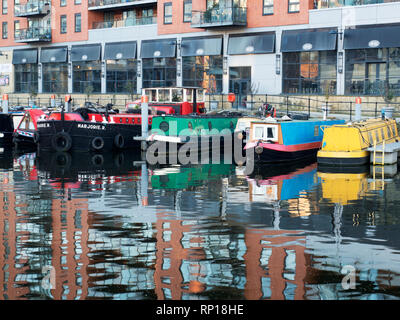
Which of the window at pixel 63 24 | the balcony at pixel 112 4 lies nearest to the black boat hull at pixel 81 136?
→ the balcony at pixel 112 4

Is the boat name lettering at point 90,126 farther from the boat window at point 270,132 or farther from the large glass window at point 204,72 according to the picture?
the large glass window at point 204,72

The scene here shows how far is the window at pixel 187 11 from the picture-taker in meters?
57.5

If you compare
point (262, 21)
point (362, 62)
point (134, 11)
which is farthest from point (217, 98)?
point (134, 11)

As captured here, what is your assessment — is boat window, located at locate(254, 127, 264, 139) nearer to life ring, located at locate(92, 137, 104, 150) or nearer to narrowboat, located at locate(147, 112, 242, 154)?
narrowboat, located at locate(147, 112, 242, 154)

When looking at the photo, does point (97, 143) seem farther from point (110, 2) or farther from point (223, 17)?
point (110, 2)

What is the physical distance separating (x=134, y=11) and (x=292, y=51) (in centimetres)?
2076

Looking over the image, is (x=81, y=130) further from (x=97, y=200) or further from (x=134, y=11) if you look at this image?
(x=134, y=11)

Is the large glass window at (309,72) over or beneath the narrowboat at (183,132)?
over

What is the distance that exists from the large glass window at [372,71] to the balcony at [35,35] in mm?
34593

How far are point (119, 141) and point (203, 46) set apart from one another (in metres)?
22.3

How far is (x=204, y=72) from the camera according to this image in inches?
2217

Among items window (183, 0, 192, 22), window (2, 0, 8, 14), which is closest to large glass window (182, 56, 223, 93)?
window (183, 0, 192, 22)

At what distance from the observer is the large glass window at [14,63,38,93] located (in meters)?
72.1

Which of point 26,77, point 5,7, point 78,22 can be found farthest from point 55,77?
point 5,7
